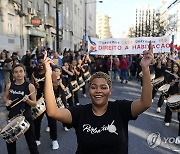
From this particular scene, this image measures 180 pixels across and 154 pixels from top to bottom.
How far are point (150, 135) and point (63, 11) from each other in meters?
35.1

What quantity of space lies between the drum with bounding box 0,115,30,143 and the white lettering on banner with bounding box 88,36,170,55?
8024 millimetres

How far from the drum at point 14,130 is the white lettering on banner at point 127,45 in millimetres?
8024

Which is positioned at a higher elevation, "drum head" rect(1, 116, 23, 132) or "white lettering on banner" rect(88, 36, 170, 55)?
"white lettering on banner" rect(88, 36, 170, 55)

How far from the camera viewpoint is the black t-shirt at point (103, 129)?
A: 7.69 feet

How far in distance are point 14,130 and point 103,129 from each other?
85.6 inches

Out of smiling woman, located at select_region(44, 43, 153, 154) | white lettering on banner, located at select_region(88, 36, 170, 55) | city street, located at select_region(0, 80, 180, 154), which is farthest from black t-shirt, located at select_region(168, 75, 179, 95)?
smiling woman, located at select_region(44, 43, 153, 154)

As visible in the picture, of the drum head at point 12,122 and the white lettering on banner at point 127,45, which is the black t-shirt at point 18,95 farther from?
the white lettering on banner at point 127,45

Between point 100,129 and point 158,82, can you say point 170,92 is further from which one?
point 100,129

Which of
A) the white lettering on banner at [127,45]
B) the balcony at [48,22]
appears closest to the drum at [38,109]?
the white lettering on banner at [127,45]

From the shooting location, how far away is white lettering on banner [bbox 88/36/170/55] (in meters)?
11.7

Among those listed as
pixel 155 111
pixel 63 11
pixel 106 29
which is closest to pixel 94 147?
pixel 155 111

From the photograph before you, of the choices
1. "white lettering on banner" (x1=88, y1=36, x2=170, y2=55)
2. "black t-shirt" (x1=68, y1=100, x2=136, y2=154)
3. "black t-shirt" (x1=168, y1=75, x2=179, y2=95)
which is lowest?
"black t-shirt" (x1=168, y1=75, x2=179, y2=95)

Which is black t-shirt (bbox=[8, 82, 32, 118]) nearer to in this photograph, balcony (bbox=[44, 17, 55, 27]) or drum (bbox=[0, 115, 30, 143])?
drum (bbox=[0, 115, 30, 143])

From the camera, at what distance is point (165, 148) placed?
17.6 feet
